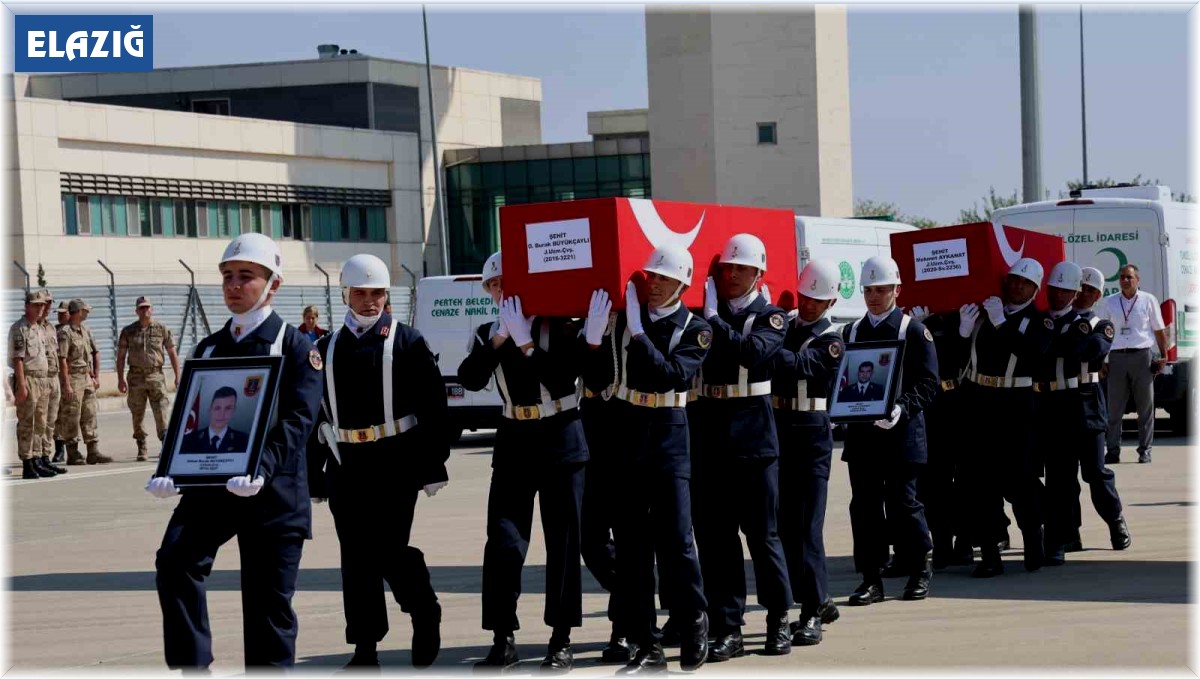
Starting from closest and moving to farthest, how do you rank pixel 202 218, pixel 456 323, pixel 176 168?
pixel 456 323 < pixel 176 168 < pixel 202 218

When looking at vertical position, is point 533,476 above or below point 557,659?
above

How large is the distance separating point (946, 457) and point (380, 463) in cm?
468

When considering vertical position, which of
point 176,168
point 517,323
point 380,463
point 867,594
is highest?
point 176,168

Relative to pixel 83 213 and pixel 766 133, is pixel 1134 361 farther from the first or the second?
pixel 83 213

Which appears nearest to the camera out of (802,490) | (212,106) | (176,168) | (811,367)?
(811,367)

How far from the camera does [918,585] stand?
34.2 feet

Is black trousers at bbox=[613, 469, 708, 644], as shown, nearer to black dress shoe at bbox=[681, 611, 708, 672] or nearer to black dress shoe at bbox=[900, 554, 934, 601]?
black dress shoe at bbox=[681, 611, 708, 672]

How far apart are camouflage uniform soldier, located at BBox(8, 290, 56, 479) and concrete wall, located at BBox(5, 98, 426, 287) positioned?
35.0 m

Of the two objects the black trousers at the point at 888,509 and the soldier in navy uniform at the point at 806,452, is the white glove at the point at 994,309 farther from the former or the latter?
the soldier in navy uniform at the point at 806,452

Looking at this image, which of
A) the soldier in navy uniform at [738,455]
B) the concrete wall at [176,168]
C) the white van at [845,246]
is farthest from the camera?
the concrete wall at [176,168]

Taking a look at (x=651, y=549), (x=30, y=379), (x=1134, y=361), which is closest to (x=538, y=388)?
(x=651, y=549)

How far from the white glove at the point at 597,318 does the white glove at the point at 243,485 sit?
5.91ft

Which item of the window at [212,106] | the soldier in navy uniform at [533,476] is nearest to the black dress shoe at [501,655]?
the soldier in navy uniform at [533,476]

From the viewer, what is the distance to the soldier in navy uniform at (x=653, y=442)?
8.45 metres
